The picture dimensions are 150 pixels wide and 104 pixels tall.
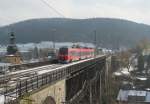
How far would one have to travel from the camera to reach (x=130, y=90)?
77.5 m

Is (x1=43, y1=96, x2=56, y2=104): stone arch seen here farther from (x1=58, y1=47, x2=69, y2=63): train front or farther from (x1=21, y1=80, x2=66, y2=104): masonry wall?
Result: (x1=58, y1=47, x2=69, y2=63): train front

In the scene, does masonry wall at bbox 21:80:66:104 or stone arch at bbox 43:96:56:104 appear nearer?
masonry wall at bbox 21:80:66:104

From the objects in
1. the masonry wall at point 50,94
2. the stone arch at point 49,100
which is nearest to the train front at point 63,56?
the masonry wall at point 50,94

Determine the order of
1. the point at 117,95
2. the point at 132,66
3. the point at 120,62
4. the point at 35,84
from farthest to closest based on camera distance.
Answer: the point at 132,66
the point at 120,62
the point at 117,95
the point at 35,84

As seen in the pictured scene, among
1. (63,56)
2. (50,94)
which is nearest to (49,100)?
(50,94)

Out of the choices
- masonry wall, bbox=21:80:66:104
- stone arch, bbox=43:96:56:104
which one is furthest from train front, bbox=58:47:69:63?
stone arch, bbox=43:96:56:104

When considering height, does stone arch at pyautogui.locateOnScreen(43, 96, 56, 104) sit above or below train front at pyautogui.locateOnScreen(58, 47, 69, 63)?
below

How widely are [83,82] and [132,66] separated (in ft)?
292

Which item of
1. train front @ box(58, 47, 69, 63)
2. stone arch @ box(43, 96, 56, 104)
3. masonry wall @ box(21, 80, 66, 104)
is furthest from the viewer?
train front @ box(58, 47, 69, 63)

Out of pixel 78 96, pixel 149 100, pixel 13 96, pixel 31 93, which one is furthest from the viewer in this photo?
pixel 149 100

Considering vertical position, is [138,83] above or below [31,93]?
below

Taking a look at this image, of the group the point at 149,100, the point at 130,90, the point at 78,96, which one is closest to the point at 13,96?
the point at 78,96

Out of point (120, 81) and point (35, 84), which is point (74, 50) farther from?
point (120, 81)

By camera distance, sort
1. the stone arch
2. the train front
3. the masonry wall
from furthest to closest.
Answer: the train front → the stone arch → the masonry wall
